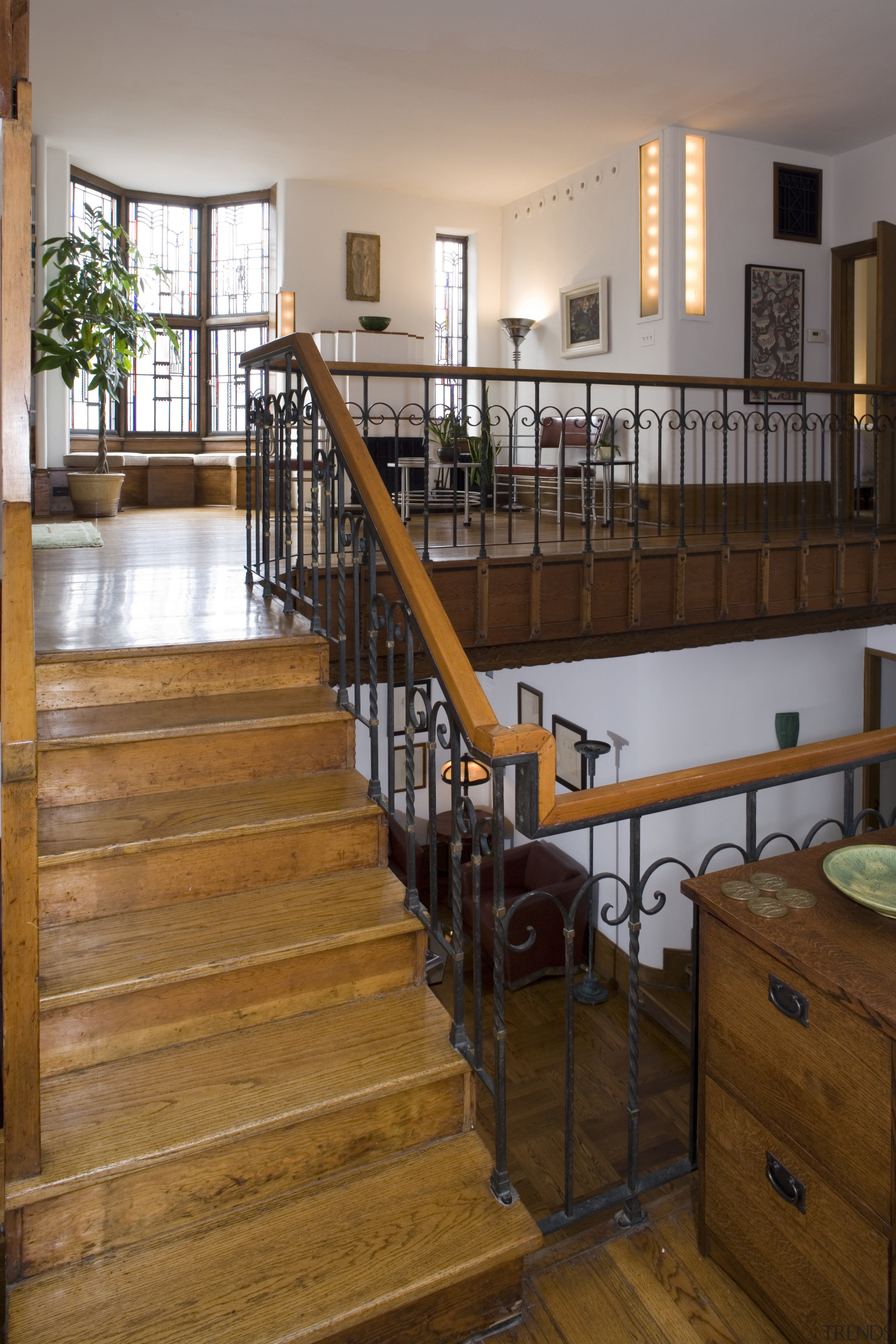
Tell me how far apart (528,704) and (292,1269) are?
6.90 metres

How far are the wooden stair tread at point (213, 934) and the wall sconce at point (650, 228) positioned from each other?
20.2ft

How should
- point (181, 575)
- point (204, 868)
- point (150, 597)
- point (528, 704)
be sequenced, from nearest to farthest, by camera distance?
point (204, 868) < point (150, 597) < point (181, 575) < point (528, 704)

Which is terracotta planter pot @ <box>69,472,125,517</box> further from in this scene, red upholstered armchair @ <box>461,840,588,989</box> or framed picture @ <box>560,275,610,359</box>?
red upholstered armchair @ <box>461,840,588,989</box>

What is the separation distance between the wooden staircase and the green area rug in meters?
3.36

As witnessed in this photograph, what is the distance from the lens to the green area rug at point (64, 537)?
232 inches

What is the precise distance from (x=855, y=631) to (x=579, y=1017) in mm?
3574

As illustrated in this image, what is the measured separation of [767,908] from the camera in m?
1.59

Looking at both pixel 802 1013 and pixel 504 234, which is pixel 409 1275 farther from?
pixel 504 234

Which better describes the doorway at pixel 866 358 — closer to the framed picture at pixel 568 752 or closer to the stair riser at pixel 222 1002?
the framed picture at pixel 568 752

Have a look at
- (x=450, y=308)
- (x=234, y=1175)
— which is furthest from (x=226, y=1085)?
(x=450, y=308)

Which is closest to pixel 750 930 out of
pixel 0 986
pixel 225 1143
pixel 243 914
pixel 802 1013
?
pixel 802 1013

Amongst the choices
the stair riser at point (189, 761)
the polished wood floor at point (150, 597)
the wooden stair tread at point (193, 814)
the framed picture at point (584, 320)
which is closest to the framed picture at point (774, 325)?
the framed picture at point (584, 320)

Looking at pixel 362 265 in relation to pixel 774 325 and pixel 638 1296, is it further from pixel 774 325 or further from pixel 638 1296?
pixel 638 1296

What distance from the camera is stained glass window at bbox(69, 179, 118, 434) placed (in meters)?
8.77
